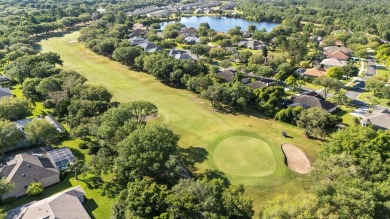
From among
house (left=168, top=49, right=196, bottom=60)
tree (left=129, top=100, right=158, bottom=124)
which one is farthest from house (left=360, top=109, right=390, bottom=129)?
house (left=168, top=49, right=196, bottom=60)

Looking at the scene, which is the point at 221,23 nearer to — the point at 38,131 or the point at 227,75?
the point at 227,75

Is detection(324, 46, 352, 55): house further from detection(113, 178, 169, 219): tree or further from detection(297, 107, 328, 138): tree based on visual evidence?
detection(113, 178, 169, 219): tree

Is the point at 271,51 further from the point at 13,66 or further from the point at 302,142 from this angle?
the point at 13,66

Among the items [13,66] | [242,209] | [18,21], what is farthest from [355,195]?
[18,21]

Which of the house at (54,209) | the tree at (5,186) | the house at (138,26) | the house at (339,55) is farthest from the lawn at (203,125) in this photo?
the house at (138,26)

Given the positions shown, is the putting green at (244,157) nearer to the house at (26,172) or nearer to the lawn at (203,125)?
the lawn at (203,125)

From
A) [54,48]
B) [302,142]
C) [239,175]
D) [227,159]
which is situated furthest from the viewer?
[54,48]
